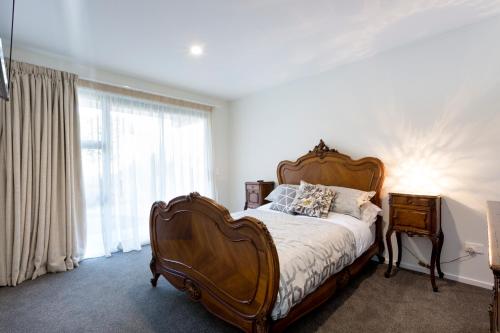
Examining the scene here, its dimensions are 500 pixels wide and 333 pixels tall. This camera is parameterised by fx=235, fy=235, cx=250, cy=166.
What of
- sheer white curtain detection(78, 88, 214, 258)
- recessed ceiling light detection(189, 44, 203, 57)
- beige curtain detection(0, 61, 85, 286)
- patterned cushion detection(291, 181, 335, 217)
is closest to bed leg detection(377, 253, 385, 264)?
patterned cushion detection(291, 181, 335, 217)

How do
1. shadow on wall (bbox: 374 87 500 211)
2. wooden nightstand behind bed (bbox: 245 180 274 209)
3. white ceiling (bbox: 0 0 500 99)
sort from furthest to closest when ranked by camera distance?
wooden nightstand behind bed (bbox: 245 180 274 209)
shadow on wall (bbox: 374 87 500 211)
white ceiling (bbox: 0 0 500 99)

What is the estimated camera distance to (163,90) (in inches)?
149

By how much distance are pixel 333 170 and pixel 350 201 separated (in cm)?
65

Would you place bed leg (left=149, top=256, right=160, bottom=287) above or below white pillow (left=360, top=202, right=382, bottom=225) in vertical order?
below

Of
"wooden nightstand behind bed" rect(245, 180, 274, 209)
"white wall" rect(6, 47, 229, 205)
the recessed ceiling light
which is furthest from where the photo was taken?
"wooden nightstand behind bed" rect(245, 180, 274, 209)

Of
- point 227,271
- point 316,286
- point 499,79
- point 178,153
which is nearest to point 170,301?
point 227,271

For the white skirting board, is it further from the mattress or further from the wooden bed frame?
the mattress

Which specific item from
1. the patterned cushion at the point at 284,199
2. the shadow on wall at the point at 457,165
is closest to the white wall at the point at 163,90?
the patterned cushion at the point at 284,199

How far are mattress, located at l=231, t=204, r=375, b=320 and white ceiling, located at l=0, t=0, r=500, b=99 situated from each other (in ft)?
6.37

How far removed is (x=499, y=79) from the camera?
2.20m

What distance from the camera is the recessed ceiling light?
262cm

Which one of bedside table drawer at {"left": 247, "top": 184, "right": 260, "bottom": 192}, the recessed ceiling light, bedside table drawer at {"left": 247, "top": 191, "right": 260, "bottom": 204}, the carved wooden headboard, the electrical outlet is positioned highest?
the recessed ceiling light

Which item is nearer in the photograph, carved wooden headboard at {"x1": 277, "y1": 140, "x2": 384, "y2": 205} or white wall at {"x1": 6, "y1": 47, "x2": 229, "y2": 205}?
white wall at {"x1": 6, "y1": 47, "x2": 229, "y2": 205}

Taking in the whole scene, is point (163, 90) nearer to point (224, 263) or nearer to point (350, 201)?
point (224, 263)
